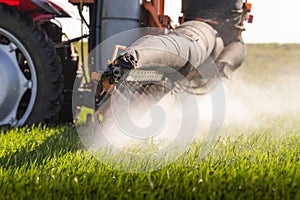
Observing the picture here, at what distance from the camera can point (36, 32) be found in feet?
15.7

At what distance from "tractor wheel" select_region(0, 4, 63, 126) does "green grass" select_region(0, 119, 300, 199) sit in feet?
2.93

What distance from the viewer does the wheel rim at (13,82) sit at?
15.6 feet

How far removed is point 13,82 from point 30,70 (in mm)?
185

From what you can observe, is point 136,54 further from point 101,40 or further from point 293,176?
point 101,40

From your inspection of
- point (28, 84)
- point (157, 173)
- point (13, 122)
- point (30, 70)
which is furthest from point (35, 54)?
point (157, 173)

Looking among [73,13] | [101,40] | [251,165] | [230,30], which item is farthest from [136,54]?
[230,30]

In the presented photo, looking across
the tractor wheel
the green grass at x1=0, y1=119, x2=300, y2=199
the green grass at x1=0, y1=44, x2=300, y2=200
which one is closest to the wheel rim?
the tractor wheel

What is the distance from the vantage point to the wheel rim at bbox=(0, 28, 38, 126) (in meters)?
4.76

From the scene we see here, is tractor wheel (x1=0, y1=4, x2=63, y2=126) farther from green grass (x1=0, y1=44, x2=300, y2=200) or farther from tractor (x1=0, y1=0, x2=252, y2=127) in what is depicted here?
green grass (x1=0, y1=44, x2=300, y2=200)

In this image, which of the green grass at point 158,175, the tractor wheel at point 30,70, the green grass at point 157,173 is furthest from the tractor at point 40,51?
the green grass at point 158,175

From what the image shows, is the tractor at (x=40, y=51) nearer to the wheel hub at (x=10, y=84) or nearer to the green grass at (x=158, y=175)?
the wheel hub at (x=10, y=84)

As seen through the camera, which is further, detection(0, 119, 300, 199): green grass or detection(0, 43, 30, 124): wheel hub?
detection(0, 43, 30, 124): wheel hub

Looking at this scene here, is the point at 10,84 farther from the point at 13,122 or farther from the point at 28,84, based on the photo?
the point at 13,122

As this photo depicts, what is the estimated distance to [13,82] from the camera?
4.77m
